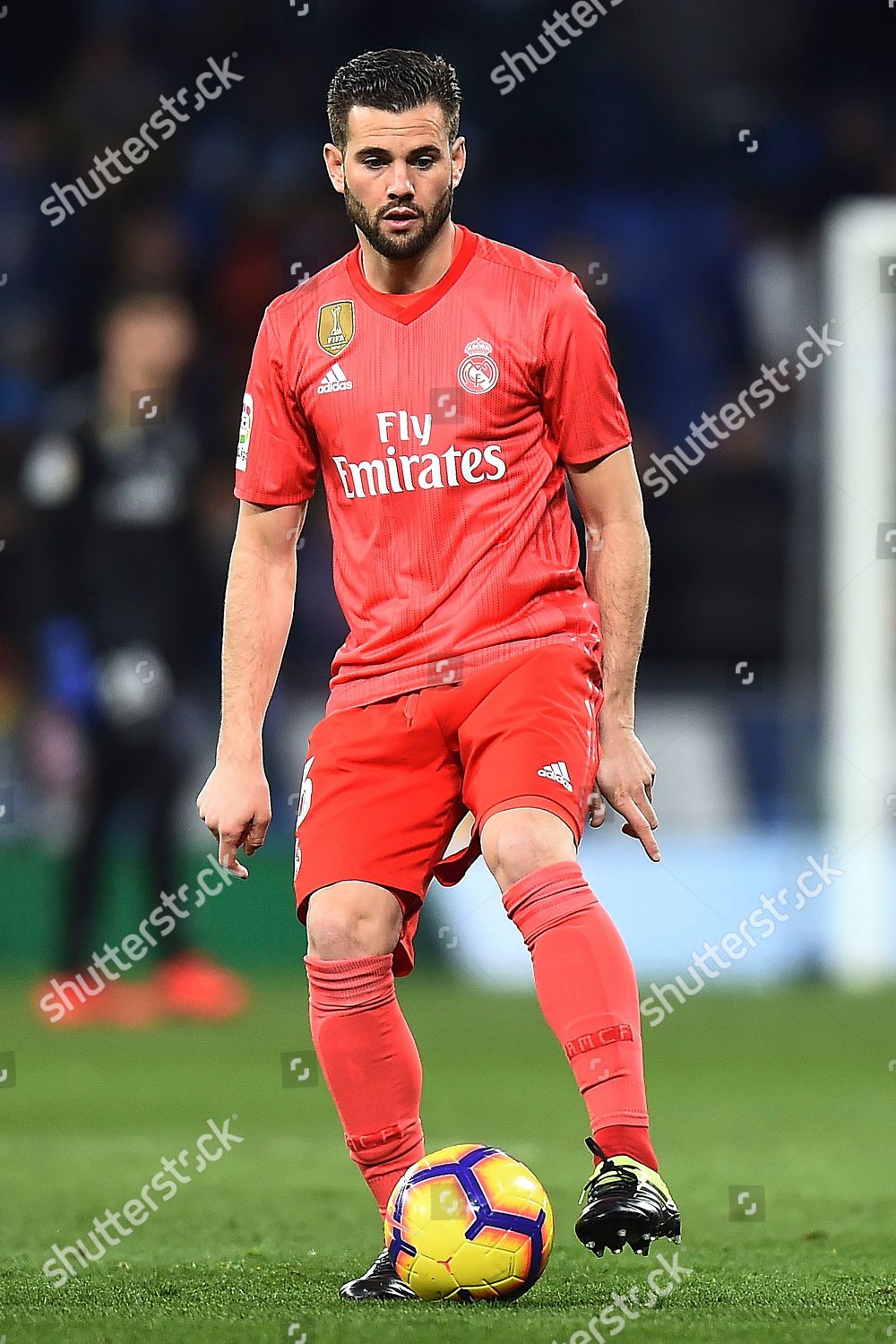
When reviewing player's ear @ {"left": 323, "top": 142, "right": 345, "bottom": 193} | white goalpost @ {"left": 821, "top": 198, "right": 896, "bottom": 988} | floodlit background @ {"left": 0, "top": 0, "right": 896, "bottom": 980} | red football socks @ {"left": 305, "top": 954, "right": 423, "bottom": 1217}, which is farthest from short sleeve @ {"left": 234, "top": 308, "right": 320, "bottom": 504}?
white goalpost @ {"left": 821, "top": 198, "right": 896, "bottom": 988}

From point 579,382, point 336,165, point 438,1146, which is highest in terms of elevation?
point 336,165

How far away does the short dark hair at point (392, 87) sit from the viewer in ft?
12.3

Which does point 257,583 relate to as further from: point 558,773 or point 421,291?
point 558,773

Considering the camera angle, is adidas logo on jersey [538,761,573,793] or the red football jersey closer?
adidas logo on jersey [538,761,573,793]

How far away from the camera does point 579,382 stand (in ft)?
12.5

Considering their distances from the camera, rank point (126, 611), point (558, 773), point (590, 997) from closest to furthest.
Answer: point (590, 997) → point (558, 773) → point (126, 611)

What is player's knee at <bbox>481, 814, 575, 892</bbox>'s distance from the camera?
141 inches

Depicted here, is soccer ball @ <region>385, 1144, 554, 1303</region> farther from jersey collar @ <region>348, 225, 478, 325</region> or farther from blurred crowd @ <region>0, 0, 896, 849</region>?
blurred crowd @ <region>0, 0, 896, 849</region>

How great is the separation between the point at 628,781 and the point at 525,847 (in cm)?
33

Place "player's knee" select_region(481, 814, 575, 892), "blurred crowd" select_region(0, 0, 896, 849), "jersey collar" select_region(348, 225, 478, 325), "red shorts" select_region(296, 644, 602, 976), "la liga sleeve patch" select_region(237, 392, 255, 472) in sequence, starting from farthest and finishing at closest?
"blurred crowd" select_region(0, 0, 896, 849), "la liga sleeve patch" select_region(237, 392, 255, 472), "jersey collar" select_region(348, 225, 478, 325), "red shorts" select_region(296, 644, 602, 976), "player's knee" select_region(481, 814, 575, 892)


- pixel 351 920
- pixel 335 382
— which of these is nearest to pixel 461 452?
pixel 335 382

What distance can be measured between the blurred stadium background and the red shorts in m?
0.75

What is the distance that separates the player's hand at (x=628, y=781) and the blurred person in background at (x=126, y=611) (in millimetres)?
4906

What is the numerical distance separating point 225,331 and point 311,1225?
331 inches
